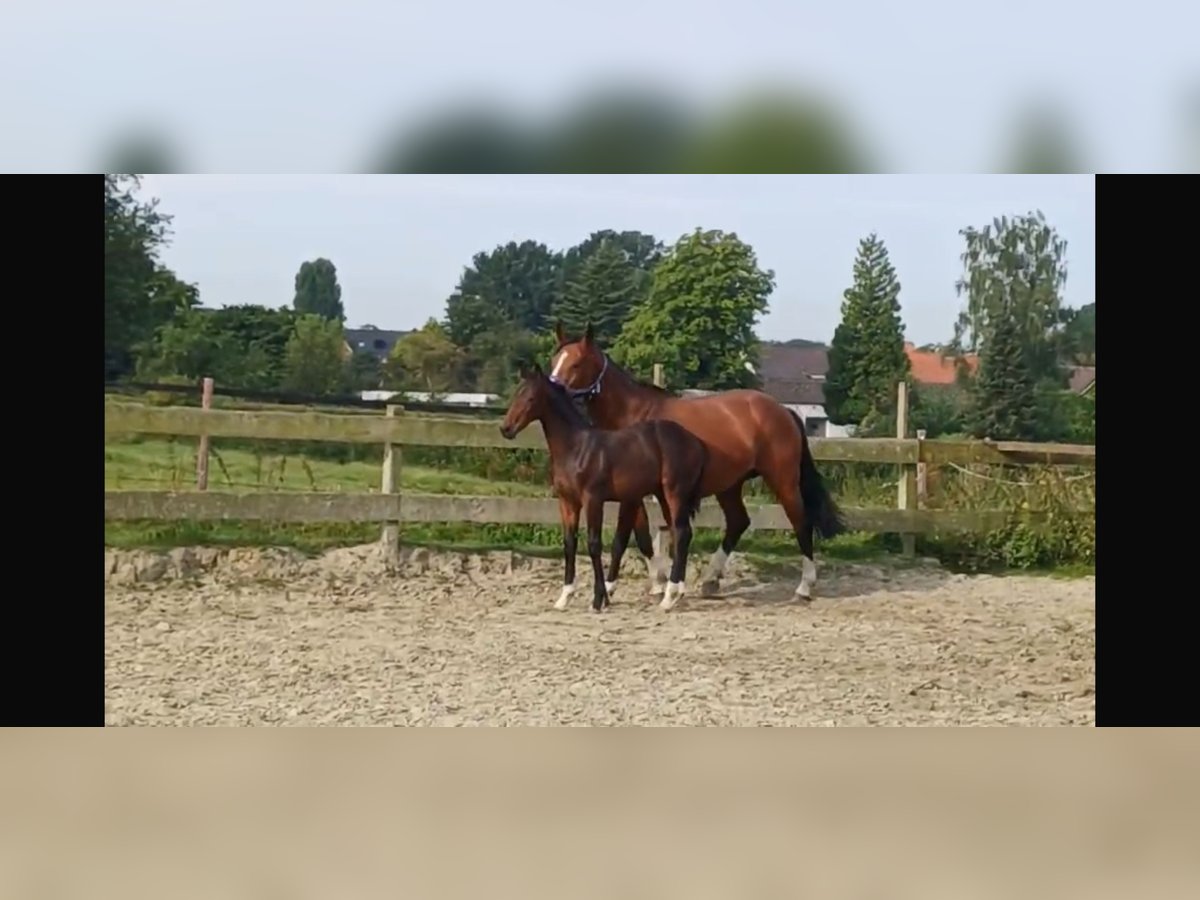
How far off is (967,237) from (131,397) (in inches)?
162

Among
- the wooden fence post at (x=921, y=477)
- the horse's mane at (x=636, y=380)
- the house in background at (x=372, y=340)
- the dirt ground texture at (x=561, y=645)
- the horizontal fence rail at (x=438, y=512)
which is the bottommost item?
the dirt ground texture at (x=561, y=645)

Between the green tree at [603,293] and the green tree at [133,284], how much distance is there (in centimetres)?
184

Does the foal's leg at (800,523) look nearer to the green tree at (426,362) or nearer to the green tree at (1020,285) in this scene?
the green tree at (1020,285)

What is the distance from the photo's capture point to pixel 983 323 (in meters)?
7.27

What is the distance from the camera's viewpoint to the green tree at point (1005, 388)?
727cm

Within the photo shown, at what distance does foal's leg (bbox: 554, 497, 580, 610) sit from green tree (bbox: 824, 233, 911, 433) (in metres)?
1.35

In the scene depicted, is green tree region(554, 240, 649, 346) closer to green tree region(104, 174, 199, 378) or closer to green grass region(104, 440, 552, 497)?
green grass region(104, 440, 552, 497)

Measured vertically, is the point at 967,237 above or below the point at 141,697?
above

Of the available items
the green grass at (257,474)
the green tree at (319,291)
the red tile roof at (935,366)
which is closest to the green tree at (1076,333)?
the red tile roof at (935,366)

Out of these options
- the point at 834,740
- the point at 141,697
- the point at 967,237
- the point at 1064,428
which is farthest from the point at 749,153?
the point at 141,697

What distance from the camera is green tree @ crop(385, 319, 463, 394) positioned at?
7238 mm

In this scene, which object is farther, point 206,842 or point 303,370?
point 303,370

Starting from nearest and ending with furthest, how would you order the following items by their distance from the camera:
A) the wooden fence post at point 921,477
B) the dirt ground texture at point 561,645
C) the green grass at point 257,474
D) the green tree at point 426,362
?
the dirt ground texture at point 561,645, the green grass at point 257,474, the green tree at point 426,362, the wooden fence post at point 921,477
